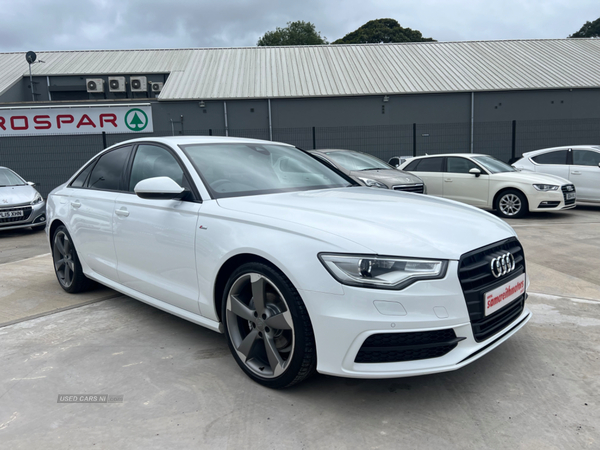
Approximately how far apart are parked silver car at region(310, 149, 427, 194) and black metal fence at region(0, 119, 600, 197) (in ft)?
22.0

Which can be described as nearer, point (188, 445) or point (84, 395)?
point (188, 445)

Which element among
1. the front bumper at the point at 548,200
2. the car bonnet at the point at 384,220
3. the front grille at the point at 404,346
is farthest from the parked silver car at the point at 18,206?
the front bumper at the point at 548,200

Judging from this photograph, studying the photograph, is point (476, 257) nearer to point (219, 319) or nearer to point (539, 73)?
point (219, 319)

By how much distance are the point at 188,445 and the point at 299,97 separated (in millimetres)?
18680

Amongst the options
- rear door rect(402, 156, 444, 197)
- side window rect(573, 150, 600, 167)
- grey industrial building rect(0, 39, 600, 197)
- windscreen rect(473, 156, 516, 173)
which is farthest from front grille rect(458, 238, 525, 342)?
grey industrial building rect(0, 39, 600, 197)

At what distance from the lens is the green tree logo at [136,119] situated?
56.6 feet

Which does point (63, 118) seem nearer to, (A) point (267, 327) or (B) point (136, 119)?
(B) point (136, 119)

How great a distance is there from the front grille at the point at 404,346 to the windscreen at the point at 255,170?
1.30 m

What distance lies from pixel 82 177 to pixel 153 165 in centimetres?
126

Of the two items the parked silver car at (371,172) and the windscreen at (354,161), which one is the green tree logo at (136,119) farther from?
→ the windscreen at (354,161)

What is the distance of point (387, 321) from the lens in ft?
6.96

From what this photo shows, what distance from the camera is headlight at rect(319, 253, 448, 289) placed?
84.8 inches

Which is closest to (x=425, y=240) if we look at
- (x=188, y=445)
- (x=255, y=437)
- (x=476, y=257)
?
(x=476, y=257)

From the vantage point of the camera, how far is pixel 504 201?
9.35m
